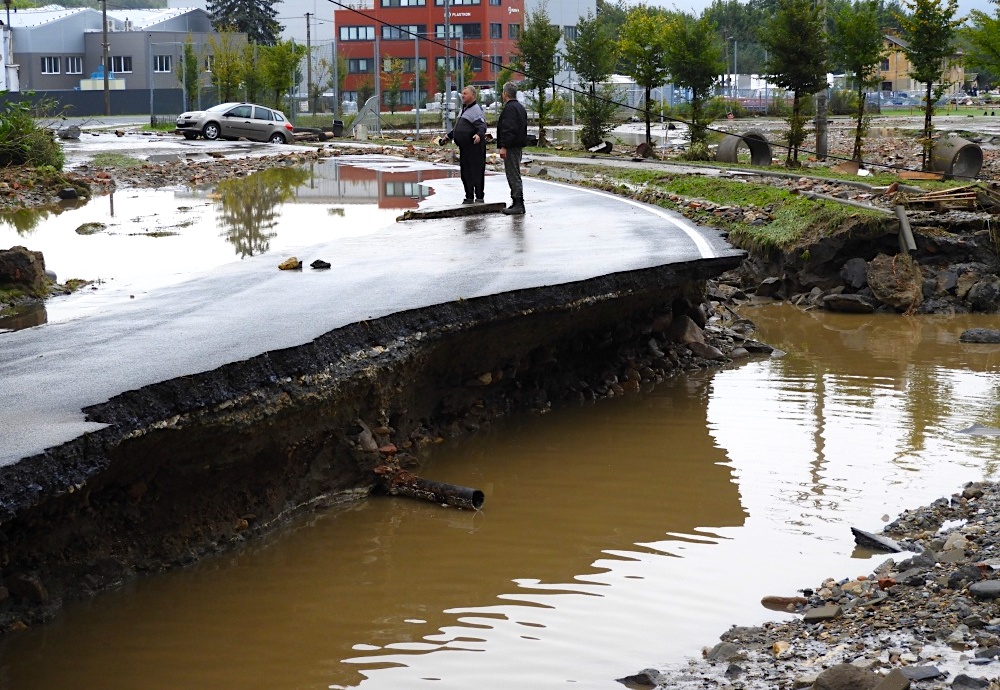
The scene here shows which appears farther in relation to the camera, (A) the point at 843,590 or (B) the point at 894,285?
(B) the point at 894,285

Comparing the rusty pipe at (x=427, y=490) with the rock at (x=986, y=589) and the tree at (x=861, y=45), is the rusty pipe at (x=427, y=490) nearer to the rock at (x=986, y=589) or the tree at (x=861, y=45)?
the rock at (x=986, y=589)

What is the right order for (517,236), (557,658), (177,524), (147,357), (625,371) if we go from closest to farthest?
(557,658) < (177,524) < (147,357) < (625,371) < (517,236)

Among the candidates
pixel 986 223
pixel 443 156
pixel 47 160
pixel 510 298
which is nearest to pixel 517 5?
pixel 443 156

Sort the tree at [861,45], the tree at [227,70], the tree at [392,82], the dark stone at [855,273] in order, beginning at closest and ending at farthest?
1. the dark stone at [855,273]
2. the tree at [861,45]
3. the tree at [227,70]
4. the tree at [392,82]

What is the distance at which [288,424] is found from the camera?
6.66 meters

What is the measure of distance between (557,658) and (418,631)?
2.41ft

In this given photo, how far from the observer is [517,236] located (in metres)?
13.5

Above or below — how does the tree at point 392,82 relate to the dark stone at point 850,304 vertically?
above

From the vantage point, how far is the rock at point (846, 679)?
432 centimetres

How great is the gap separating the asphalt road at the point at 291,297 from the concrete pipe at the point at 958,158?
908 cm

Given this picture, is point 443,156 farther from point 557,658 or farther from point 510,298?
point 557,658

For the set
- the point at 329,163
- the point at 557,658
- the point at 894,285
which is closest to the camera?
the point at 557,658

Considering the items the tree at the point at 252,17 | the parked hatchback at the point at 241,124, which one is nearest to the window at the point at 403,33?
the tree at the point at 252,17

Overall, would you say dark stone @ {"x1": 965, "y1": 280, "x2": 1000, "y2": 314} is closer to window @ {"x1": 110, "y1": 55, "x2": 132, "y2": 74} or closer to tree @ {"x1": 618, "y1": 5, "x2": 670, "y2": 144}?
tree @ {"x1": 618, "y1": 5, "x2": 670, "y2": 144}
